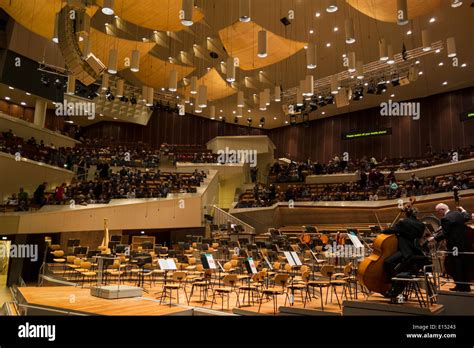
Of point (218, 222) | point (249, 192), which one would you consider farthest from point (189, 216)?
point (249, 192)

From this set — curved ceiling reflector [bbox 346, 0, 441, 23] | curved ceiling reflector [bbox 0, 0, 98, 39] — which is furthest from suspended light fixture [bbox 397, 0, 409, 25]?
curved ceiling reflector [bbox 0, 0, 98, 39]

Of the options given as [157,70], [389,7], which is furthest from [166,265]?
[157,70]

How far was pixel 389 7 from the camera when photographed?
38.6 feet

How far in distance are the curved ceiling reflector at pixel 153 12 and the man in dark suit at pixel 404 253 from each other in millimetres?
10716

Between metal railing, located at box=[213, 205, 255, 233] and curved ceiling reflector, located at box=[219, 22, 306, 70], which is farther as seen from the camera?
metal railing, located at box=[213, 205, 255, 233]

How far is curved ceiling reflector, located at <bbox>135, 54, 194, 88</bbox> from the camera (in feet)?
62.3

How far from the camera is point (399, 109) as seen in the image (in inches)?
935

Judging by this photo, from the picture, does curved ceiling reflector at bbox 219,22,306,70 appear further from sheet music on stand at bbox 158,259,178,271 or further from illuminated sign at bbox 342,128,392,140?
illuminated sign at bbox 342,128,392,140

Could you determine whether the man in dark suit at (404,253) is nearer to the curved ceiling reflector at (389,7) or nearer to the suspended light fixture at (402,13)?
the suspended light fixture at (402,13)

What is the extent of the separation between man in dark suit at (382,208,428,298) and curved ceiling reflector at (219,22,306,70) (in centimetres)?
1088

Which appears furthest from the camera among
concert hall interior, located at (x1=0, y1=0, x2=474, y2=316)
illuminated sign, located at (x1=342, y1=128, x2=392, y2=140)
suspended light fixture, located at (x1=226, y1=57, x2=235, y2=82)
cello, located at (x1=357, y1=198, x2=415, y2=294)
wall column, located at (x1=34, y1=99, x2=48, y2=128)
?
illuminated sign, located at (x1=342, y1=128, x2=392, y2=140)

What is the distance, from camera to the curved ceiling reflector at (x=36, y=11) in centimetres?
1364

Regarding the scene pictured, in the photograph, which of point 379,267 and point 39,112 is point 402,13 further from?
point 39,112
